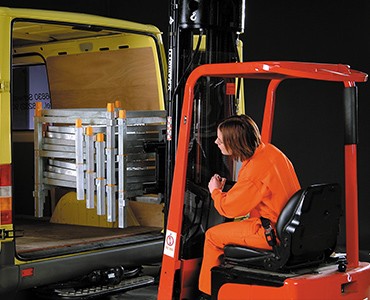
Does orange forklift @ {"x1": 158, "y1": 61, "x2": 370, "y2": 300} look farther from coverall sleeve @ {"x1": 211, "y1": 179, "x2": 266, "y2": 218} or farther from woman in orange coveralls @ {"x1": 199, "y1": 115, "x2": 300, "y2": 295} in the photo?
coverall sleeve @ {"x1": 211, "y1": 179, "x2": 266, "y2": 218}

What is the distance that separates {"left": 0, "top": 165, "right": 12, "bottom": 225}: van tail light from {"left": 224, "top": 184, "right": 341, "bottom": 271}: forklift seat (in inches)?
61.9

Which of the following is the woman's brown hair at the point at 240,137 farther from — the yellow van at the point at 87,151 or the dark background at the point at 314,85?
the dark background at the point at 314,85

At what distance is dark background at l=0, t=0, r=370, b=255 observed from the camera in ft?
34.8

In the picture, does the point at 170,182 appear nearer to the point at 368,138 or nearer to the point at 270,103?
the point at 270,103

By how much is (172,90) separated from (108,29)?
3.90 feet

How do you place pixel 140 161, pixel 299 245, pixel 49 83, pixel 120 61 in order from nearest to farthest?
pixel 299 245
pixel 140 161
pixel 120 61
pixel 49 83

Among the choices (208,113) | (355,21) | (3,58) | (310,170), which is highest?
(355,21)

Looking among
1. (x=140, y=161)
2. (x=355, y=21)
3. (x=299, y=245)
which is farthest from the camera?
(x=355, y=21)

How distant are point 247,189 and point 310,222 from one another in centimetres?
42

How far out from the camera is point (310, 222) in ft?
15.8

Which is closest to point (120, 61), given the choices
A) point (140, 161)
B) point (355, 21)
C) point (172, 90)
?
point (140, 161)

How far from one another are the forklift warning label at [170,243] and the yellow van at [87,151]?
93 cm

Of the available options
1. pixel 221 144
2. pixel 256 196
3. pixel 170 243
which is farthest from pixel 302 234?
pixel 170 243

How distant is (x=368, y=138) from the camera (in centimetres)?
1063
